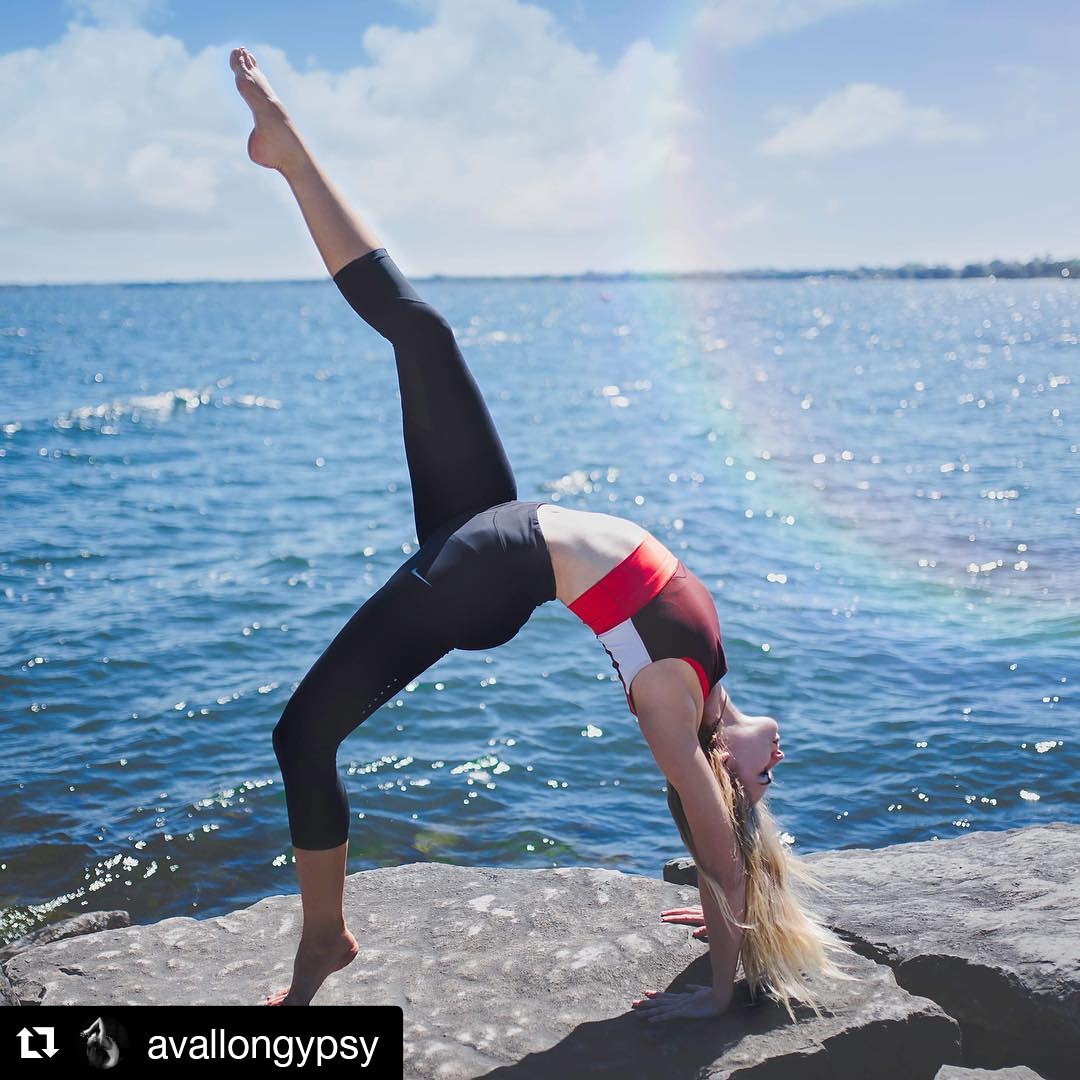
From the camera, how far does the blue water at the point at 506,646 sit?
7801 millimetres

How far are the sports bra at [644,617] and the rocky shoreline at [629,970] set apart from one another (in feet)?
3.77

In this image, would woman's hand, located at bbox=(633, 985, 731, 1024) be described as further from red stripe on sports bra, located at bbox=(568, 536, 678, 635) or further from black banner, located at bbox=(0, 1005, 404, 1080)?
red stripe on sports bra, located at bbox=(568, 536, 678, 635)

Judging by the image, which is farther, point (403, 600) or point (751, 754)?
point (751, 754)

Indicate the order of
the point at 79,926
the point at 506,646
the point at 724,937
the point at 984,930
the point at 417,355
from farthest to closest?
the point at 506,646, the point at 79,926, the point at 984,930, the point at 417,355, the point at 724,937

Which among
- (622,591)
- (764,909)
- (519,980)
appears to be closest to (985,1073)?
(764,909)

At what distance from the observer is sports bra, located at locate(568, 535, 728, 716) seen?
3.88 meters

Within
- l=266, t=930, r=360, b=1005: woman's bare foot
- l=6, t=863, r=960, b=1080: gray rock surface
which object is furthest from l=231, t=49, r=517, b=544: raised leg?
l=6, t=863, r=960, b=1080: gray rock surface

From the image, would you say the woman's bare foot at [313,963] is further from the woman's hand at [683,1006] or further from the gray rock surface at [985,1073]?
the gray rock surface at [985,1073]

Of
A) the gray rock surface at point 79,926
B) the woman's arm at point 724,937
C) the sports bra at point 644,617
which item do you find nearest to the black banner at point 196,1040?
the woman's arm at point 724,937

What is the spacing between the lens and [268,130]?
428cm

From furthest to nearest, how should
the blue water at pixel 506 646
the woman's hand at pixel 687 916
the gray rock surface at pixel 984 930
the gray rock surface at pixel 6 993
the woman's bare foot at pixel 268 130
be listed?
the blue water at pixel 506 646 < the woman's hand at pixel 687 916 < the gray rock surface at pixel 6 993 < the woman's bare foot at pixel 268 130 < the gray rock surface at pixel 984 930

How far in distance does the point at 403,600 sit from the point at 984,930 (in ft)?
8.55

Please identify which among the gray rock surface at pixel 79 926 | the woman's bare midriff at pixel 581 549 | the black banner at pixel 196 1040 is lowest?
the gray rock surface at pixel 79 926

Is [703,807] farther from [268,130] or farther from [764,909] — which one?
[268,130]
